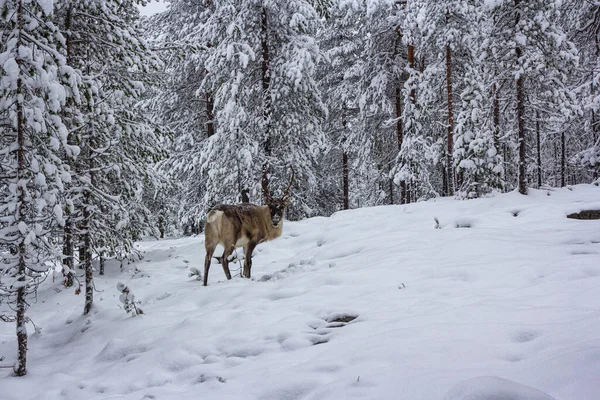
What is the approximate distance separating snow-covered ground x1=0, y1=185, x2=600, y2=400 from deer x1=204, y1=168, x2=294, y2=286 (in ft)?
3.09

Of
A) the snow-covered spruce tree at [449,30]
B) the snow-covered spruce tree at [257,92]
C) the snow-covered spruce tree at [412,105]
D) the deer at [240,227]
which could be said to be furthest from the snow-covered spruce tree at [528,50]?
the deer at [240,227]

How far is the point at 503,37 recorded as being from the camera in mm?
13305

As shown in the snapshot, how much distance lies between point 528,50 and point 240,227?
37.0ft

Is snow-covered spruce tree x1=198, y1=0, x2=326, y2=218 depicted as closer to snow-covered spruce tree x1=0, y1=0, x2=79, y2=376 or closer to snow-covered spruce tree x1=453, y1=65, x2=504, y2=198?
snow-covered spruce tree x1=453, y1=65, x2=504, y2=198

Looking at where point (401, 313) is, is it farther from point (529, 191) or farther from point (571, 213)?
point (529, 191)

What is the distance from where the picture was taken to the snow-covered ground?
303 cm

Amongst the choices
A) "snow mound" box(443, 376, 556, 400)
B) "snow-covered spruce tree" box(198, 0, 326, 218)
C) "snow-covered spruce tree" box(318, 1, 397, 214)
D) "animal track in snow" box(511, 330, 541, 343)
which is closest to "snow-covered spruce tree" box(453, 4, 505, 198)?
"snow-covered spruce tree" box(318, 1, 397, 214)

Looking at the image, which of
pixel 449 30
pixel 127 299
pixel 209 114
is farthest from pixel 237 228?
pixel 449 30

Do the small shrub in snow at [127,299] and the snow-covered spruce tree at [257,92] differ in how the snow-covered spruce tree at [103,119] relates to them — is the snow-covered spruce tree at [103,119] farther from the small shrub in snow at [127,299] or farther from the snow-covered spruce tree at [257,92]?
the snow-covered spruce tree at [257,92]

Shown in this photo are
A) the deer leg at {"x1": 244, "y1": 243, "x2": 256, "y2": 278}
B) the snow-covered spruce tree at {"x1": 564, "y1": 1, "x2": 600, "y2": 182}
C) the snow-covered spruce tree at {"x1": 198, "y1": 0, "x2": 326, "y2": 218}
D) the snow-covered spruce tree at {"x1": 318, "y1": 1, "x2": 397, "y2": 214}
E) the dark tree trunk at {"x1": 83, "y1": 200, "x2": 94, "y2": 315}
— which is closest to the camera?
the dark tree trunk at {"x1": 83, "y1": 200, "x2": 94, "y2": 315}

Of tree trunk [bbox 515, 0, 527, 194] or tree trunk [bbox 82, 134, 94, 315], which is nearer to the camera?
tree trunk [bbox 82, 134, 94, 315]

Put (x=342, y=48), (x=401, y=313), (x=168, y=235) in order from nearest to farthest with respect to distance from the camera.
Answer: (x=401, y=313) → (x=342, y=48) → (x=168, y=235)

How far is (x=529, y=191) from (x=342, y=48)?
12.1 m

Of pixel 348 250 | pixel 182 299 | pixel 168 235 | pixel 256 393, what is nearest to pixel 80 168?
pixel 182 299
